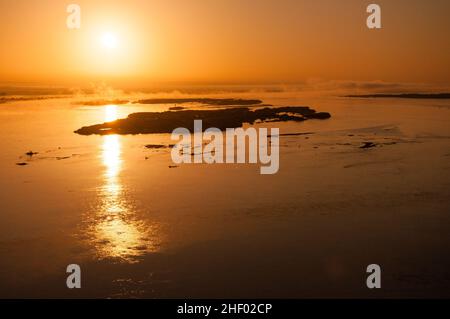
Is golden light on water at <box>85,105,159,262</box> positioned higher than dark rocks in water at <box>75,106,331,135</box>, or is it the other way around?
dark rocks in water at <box>75,106,331,135</box>

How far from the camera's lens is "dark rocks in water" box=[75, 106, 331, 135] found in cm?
4847

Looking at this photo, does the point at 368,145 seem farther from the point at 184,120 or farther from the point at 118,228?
the point at 118,228

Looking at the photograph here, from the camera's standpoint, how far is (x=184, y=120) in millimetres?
54500

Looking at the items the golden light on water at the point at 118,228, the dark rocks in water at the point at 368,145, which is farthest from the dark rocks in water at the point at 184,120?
the golden light on water at the point at 118,228

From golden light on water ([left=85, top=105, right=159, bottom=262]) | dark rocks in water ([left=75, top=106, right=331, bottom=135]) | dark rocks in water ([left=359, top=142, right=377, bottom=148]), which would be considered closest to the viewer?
golden light on water ([left=85, top=105, right=159, bottom=262])

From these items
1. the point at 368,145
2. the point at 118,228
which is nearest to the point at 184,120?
the point at 368,145

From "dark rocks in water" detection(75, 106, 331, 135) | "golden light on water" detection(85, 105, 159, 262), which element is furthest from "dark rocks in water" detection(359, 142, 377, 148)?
"golden light on water" detection(85, 105, 159, 262)

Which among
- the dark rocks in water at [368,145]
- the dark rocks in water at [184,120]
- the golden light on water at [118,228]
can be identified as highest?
the dark rocks in water at [184,120]

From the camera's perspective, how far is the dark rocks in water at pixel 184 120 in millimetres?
48469

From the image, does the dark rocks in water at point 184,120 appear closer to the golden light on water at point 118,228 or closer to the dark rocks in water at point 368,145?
the dark rocks in water at point 368,145

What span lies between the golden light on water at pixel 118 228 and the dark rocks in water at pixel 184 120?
22628 millimetres

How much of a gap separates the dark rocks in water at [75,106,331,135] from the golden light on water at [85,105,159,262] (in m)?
22.6

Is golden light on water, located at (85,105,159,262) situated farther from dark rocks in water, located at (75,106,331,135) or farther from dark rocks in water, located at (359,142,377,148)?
dark rocks in water, located at (75,106,331,135)

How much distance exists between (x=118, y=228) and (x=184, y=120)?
37.1 meters
